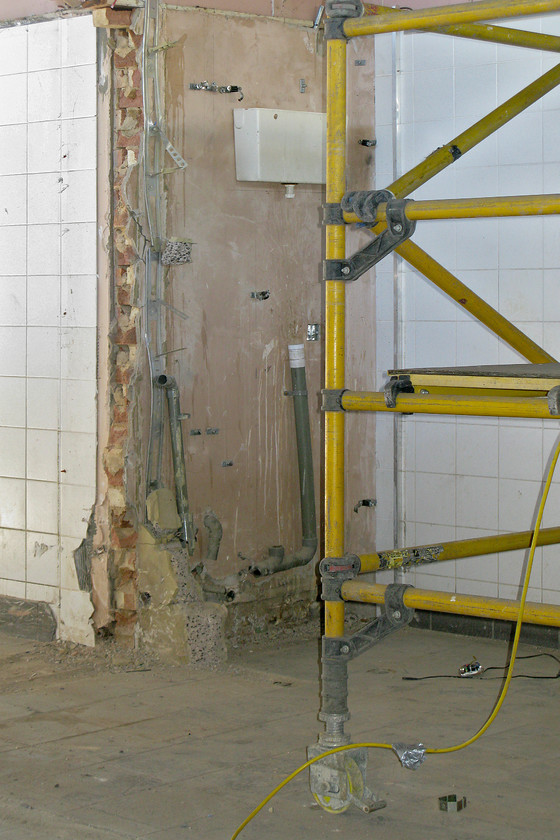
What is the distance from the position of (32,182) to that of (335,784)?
3058mm

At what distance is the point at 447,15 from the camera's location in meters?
2.99

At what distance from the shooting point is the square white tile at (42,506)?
5027 millimetres

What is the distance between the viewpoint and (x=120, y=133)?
15.5ft

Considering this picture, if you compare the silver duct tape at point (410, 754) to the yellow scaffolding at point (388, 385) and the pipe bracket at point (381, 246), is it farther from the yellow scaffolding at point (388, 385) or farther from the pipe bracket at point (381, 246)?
the pipe bracket at point (381, 246)

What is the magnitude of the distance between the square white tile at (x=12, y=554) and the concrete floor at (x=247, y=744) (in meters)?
0.31

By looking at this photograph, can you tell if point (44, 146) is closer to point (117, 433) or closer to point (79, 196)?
point (79, 196)

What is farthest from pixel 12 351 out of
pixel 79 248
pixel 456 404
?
pixel 456 404

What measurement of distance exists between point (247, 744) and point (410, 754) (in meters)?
0.76

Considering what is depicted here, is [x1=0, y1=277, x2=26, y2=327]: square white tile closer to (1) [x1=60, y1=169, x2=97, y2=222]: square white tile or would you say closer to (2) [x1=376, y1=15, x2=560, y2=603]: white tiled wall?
(1) [x1=60, y1=169, x2=97, y2=222]: square white tile

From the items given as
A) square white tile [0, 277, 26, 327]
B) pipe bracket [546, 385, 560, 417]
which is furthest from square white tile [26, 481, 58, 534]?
pipe bracket [546, 385, 560, 417]

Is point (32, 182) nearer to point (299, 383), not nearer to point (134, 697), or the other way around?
point (299, 383)

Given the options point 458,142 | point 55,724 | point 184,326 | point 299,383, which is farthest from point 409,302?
point 55,724

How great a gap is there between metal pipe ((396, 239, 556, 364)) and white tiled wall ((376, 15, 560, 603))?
135 centimetres

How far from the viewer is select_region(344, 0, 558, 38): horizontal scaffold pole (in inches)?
112
